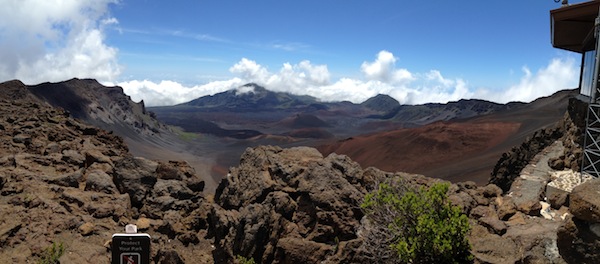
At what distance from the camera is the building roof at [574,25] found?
1513 centimetres

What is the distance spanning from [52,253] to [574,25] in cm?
1981

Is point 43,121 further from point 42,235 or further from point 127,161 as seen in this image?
point 42,235

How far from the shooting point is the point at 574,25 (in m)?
17.3

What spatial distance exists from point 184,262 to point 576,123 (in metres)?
15.5

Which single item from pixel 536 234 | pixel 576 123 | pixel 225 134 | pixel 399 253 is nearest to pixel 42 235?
pixel 399 253

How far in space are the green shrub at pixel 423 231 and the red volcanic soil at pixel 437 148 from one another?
29266 millimetres

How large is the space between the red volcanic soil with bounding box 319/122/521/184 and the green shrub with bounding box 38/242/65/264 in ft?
106

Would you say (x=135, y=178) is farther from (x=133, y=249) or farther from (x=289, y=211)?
(x=133, y=249)

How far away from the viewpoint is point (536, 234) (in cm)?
704

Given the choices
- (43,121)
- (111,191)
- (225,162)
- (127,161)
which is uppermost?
(43,121)

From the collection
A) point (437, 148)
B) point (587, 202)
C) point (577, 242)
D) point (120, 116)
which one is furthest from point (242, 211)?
point (120, 116)

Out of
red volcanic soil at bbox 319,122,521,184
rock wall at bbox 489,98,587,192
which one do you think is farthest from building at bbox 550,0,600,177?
red volcanic soil at bbox 319,122,521,184

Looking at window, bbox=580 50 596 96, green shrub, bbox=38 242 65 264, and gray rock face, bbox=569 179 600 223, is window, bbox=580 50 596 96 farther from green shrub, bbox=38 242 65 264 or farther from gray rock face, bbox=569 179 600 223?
green shrub, bbox=38 242 65 264

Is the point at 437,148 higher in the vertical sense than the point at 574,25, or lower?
lower
